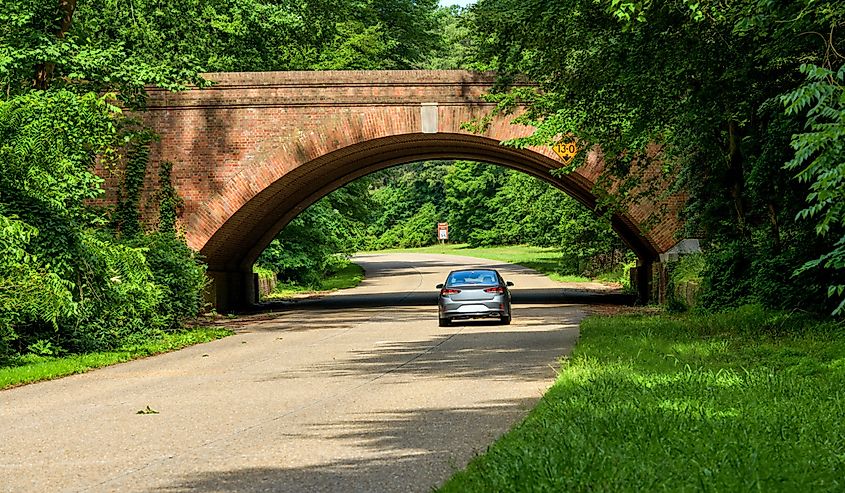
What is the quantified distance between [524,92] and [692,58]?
483 cm

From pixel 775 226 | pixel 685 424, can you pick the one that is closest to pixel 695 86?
pixel 775 226

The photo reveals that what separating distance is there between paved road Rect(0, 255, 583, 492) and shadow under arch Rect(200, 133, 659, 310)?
8672 mm

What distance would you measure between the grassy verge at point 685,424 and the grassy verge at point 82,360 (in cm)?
726

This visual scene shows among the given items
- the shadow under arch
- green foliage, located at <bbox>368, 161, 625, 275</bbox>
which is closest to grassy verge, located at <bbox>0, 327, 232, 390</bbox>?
the shadow under arch

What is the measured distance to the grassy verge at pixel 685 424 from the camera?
6832 millimetres

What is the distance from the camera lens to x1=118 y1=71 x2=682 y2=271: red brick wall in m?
30.1

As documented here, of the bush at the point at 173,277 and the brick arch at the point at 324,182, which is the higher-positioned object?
the brick arch at the point at 324,182

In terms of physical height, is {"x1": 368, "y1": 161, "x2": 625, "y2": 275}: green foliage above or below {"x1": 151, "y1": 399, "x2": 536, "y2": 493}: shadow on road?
above

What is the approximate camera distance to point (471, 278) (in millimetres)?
26531

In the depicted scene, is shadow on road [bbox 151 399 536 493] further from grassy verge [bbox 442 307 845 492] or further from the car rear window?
the car rear window

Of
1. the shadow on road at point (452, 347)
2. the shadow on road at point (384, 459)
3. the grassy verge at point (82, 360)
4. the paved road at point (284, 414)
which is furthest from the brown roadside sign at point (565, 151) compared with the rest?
the shadow on road at point (384, 459)

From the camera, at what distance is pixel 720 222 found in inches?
1050

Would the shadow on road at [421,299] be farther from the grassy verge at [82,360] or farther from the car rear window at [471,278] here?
the grassy verge at [82,360]

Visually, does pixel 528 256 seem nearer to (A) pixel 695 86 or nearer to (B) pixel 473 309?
(B) pixel 473 309
